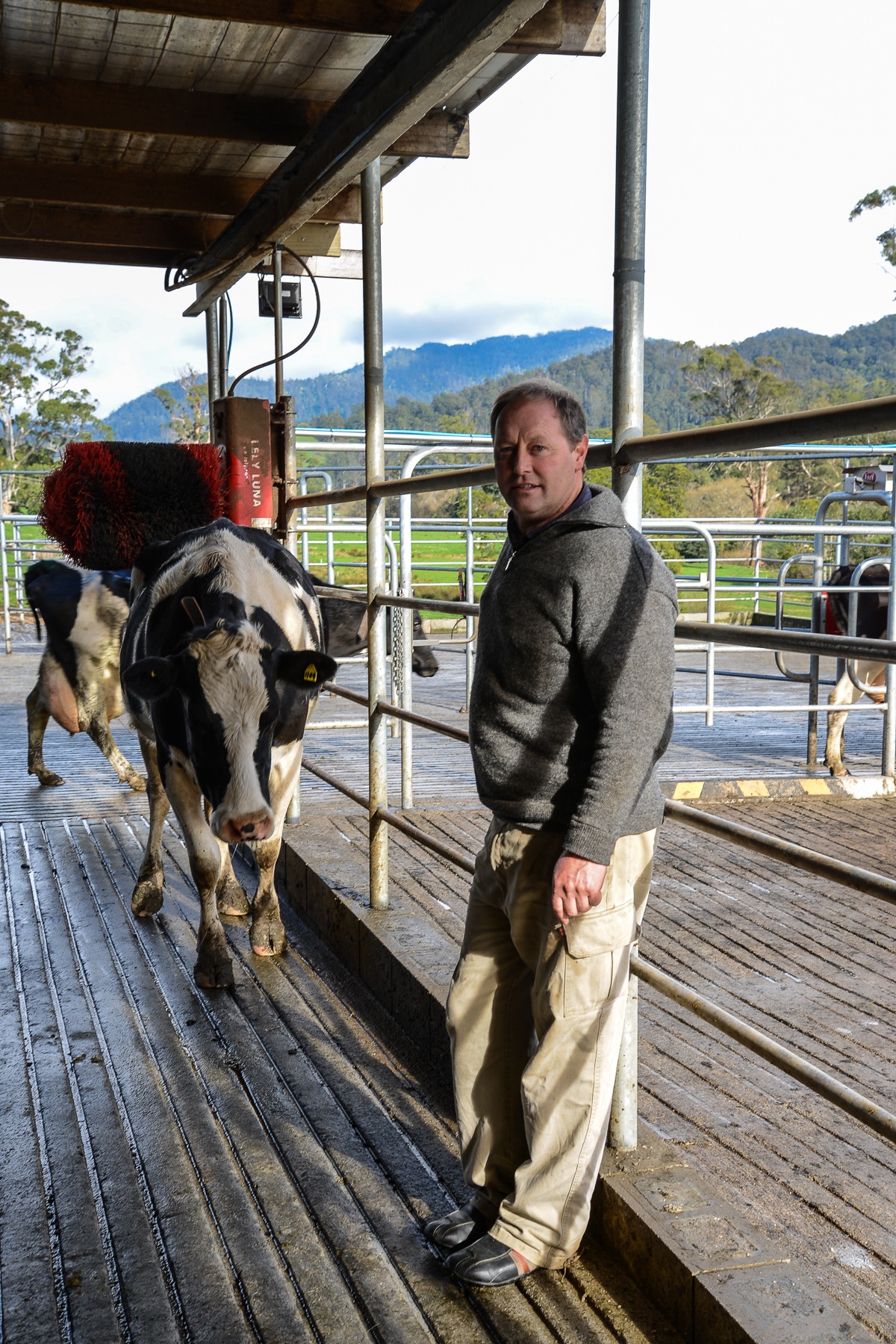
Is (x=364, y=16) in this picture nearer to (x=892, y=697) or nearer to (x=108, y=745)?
(x=108, y=745)

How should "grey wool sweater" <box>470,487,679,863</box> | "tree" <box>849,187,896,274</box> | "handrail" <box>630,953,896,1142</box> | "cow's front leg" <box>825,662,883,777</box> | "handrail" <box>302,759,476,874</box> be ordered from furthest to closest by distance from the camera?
"tree" <box>849,187,896,274</box> → "cow's front leg" <box>825,662,883,777</box> → "handrail" <box>302,759,476,874</box> → "grey wool sweater" <box>470,487,679,863</box> → "handrail" <box>630,953,896,1142</box>

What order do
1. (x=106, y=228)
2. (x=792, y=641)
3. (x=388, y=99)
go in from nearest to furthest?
(x=792, y=641)
(x=388, y=99)
(x=106, y=228)

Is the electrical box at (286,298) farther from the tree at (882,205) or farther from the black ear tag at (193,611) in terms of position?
the tree at (882,205)

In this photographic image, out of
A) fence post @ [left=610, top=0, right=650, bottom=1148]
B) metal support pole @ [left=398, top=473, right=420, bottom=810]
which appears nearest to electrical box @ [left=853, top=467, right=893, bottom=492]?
metal support pole @ [left=398, top=473, right=420, bottom=810]

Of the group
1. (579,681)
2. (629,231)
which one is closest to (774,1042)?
(579,681)

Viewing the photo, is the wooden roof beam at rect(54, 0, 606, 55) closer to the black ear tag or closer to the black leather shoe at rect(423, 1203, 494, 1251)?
the black ear tag

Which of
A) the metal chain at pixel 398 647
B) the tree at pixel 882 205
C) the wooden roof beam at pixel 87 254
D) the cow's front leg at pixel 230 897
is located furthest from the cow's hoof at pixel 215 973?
the tree at pixel 882 205

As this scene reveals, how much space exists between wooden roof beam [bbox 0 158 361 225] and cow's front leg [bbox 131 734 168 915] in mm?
2677

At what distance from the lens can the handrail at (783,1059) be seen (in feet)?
5.75

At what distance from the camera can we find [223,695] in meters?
3.89

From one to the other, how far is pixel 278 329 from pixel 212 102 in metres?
1.04

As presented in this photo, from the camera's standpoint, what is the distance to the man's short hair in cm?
221

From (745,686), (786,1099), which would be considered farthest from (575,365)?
(786,1099)

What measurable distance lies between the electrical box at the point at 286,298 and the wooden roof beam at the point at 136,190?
0.54 m
